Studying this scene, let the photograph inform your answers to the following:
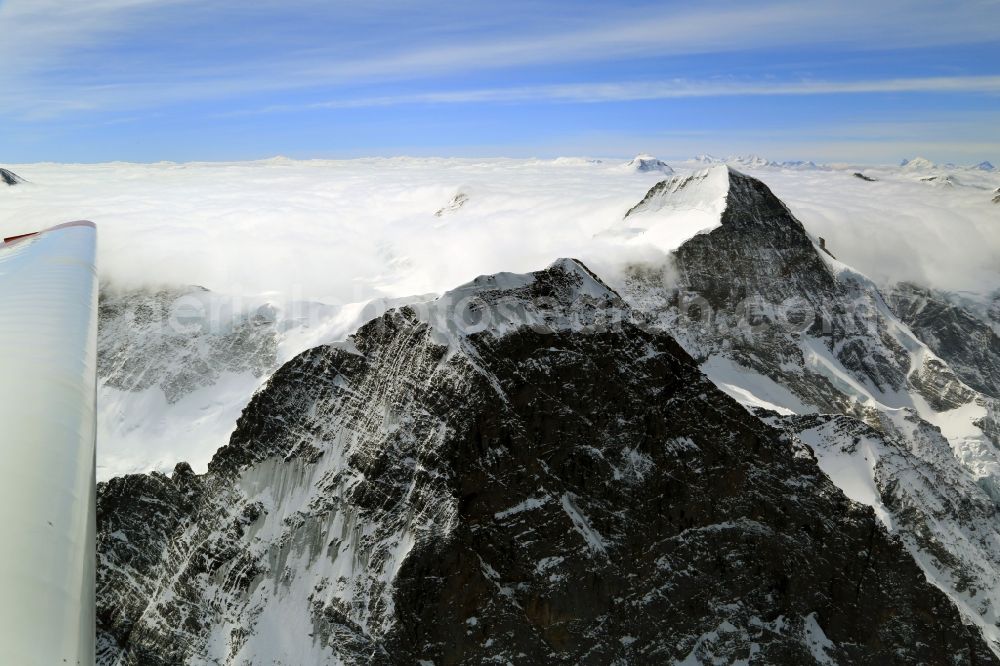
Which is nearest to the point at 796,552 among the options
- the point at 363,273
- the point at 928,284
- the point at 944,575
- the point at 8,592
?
the point at 944,575

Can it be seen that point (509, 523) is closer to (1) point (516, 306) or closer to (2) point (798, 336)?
(1) point (516, 306)

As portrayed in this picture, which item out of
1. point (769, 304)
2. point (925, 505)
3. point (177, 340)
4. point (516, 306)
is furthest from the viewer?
point (177, 340)

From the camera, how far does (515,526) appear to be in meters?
52.0

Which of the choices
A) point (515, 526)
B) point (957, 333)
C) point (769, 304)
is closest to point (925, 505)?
point (769, 304)

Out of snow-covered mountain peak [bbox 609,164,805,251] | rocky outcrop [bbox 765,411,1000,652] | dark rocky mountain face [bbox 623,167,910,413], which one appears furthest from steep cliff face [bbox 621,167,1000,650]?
rocky outcrop [bbox 765,411,1000,652]

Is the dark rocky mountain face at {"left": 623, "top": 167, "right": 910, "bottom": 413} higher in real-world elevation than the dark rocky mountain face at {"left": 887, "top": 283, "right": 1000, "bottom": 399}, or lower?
higher

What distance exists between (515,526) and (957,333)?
152 m

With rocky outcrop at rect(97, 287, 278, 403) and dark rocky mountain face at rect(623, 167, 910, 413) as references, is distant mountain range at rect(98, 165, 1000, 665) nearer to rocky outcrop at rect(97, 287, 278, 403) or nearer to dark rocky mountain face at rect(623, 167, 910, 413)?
dark rocky mountain face at rect(623, 167, 910, 413)

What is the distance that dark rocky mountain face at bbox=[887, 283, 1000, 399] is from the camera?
150125mm

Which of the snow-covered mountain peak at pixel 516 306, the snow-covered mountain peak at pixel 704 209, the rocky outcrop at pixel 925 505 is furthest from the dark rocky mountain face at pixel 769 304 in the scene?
the snow-covered mountain peak at pixel 516 306

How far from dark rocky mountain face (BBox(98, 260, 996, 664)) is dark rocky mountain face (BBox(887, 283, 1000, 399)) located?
367 feet

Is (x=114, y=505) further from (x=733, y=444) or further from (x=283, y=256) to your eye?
(x=283, y=256)

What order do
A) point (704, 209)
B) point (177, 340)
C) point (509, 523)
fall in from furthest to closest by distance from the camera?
point (704, 209) → point (177, 340) → point (509, 523)

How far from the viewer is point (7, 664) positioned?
6414 millimetres
